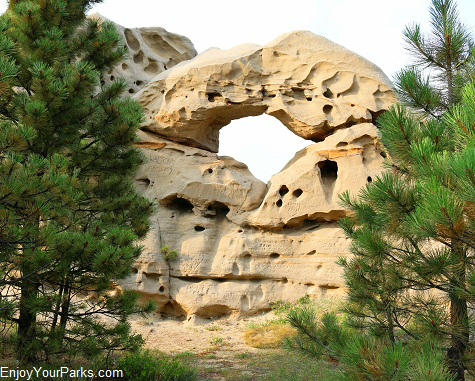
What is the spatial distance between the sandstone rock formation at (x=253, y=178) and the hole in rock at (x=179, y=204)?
0.04 m

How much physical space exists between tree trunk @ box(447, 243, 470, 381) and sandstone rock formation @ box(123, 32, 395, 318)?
7.18 meters

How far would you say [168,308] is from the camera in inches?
492

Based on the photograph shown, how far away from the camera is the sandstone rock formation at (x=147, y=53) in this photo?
614 inches

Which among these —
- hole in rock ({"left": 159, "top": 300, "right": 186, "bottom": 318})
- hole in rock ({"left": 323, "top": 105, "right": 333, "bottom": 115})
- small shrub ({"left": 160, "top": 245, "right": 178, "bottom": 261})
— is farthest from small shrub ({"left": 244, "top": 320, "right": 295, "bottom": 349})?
hole in rock ({"left": 323, "top": 105, "right": 333, "bottom": 115})

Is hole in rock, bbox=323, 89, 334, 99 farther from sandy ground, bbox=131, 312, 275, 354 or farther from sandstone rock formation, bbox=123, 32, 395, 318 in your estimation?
sandy ground, bbox=131, 312, 275, 354

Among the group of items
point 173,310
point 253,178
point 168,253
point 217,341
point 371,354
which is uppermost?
point 253,178

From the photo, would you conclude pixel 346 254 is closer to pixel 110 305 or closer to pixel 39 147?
pixel 110 305

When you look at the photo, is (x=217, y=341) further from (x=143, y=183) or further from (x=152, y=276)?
(x=143, y=183)

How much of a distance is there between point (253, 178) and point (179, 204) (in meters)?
2.28

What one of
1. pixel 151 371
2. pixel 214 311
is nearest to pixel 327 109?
pixel 214 311

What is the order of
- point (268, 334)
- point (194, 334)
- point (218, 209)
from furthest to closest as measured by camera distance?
1. point (218, 209)
2. point (194, 334)
3. point (268, 334)

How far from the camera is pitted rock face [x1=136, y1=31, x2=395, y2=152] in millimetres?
12789

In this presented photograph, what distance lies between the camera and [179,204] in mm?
13492

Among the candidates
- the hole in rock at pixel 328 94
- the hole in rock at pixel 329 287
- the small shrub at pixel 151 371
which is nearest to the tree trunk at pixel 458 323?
the small shrub at pixel 151 371
